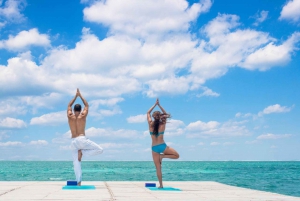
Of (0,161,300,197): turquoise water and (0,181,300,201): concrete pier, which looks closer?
(0,181,300,201): concrete pier

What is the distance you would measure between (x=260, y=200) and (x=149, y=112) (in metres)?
4.18

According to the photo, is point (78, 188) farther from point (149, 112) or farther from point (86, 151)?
point (149, 112)

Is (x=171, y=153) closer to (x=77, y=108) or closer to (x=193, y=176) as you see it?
(x=77, y=108)

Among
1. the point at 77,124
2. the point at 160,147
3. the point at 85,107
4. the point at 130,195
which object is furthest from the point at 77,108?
the point at 130,195

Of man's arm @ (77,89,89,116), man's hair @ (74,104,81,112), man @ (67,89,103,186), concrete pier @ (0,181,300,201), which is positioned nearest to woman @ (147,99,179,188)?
concrete pier @ (0,181,300,201)

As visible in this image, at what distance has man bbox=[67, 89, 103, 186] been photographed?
11436 mm

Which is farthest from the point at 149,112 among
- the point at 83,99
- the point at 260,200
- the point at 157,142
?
the point at 260,200

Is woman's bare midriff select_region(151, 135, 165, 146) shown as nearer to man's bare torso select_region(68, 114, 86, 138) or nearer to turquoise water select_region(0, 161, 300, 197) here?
man's bare torso select_region(68, 114, 86, 138)

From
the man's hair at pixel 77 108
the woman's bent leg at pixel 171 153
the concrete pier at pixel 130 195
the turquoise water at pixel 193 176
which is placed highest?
the man's hair at pixel 77 108

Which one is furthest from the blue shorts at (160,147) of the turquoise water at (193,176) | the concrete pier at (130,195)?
the turquoise water at (193,176)

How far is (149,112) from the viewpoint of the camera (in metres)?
11.2

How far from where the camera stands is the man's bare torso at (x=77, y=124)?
11453 mm

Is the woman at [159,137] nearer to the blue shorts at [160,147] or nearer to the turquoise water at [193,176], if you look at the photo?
the blue shorts at [160,147]

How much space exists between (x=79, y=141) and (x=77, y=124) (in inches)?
20.2
